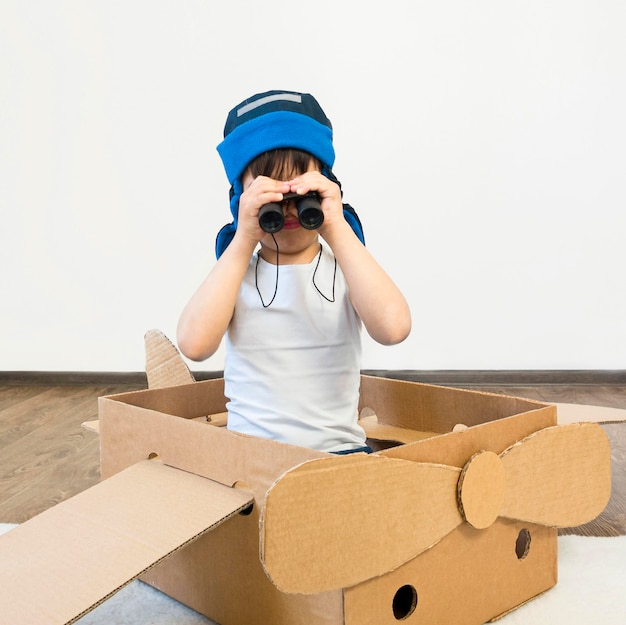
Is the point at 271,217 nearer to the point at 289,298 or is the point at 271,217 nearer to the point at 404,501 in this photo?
the point at 289,298

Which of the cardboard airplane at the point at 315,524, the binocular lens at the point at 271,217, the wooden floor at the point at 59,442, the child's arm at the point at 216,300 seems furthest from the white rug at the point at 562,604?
the binocular lens at the point at 271,217

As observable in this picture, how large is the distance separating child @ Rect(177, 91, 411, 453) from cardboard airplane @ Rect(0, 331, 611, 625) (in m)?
0.15

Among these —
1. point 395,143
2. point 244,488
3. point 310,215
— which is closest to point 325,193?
point 310,215

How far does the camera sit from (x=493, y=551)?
780 mm

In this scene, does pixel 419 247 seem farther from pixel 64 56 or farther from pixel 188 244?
pixel 64 56

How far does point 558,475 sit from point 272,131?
0.52 meters

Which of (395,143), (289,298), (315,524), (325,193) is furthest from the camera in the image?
(395,143)

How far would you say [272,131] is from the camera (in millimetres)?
889

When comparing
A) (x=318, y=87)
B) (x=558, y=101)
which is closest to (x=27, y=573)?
(x=318, y=87)

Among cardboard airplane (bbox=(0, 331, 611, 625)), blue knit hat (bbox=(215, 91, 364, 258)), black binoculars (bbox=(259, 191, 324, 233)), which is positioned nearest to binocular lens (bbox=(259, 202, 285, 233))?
black binoculars (bbox=(259, 191, 324, 233))

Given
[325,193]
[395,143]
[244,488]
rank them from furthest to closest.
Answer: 1. [395,143]
2. [325,193]
3. [244,488]

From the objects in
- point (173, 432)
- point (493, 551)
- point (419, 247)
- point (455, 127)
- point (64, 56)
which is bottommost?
point (493, 551)

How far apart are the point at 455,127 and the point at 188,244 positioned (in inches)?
38.4

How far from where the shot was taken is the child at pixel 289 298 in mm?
876
